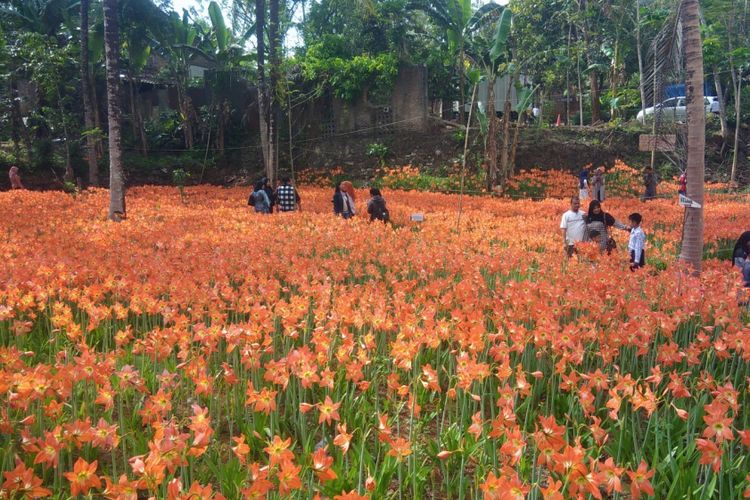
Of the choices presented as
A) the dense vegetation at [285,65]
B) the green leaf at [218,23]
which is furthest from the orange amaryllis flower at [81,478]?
the green leaf at [218,23]

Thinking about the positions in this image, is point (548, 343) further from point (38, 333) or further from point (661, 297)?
point (38, 333)

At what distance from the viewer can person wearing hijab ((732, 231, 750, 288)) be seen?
6.80 m

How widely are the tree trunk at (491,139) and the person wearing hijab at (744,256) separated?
11.9 m

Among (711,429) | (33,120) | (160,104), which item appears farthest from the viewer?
(160,104)

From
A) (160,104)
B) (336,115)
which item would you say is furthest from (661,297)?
(160,104)

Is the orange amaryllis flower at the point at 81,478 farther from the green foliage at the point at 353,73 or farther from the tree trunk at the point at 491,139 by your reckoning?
the green foliage at the point at 353,73

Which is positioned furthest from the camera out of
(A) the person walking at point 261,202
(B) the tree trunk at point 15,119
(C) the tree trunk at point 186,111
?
(C) the tree trunk at point 186,111

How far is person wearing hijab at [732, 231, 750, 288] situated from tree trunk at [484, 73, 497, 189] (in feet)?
39.0

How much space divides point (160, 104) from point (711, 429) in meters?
32.4

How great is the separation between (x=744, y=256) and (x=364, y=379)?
5.76 m

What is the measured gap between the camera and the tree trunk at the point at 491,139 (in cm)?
1859

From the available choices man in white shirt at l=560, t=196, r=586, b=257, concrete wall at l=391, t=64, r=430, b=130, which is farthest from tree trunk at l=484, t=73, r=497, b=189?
man in white shirt at l=560, t=196, r=586, b=257

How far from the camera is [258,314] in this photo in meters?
3.94

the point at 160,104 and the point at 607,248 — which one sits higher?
the point at 160,104
